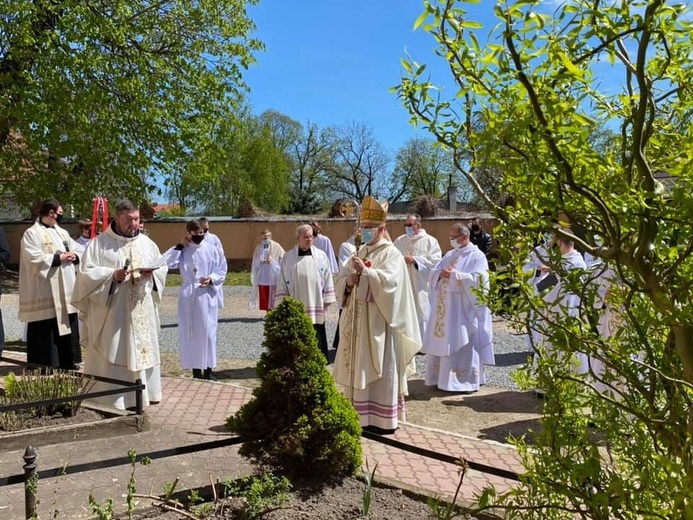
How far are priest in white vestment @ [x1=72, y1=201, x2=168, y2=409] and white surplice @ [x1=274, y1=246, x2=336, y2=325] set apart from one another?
3007 millimetres

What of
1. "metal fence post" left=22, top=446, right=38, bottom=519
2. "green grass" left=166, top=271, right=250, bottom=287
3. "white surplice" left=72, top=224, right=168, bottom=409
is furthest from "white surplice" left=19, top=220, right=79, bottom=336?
"green grass" left=166, top=271, right=250, bottom=287

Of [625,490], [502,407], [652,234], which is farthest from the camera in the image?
[502,407]

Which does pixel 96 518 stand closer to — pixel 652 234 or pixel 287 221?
pixel 652 234

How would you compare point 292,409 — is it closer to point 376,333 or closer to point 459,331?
point 376,333

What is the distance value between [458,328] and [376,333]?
2.36m

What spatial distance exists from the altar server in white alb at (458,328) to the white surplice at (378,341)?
1909 mm

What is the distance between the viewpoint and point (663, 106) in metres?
2.13

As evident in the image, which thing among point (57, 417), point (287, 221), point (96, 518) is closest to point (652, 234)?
point (96, 518)

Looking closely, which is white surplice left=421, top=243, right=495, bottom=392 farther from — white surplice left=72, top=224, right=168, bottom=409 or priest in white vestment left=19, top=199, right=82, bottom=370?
priest in white vestment left=19, top=199, right=82, bottom=370

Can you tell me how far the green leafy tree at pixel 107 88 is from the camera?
36.0ft

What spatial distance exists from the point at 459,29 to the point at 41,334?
768cm

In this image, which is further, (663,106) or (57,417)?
(57,417)

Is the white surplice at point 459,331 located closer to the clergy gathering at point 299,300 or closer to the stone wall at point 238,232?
the clergy gathering at point 299,300

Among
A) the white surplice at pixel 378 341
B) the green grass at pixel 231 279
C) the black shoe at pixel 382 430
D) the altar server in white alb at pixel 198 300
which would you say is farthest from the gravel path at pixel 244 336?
the green grass at pixel 231 279
